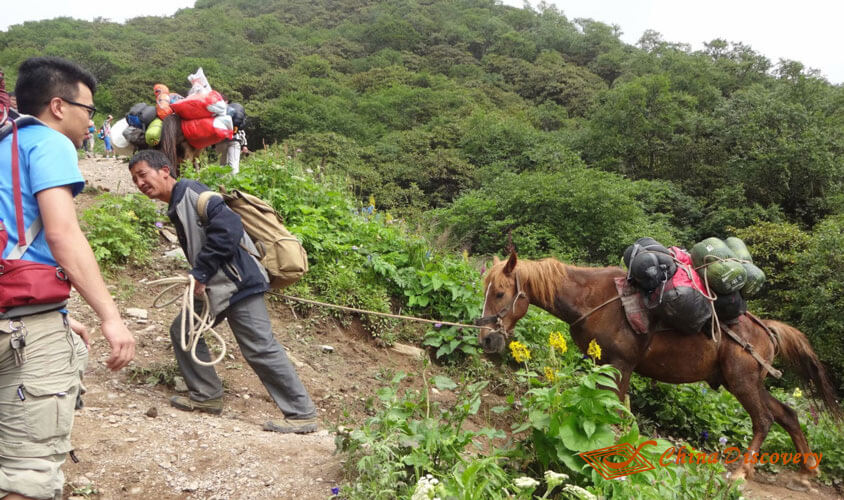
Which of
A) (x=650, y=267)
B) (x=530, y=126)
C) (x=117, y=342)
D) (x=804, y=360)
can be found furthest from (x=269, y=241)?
(x=530, y=126)

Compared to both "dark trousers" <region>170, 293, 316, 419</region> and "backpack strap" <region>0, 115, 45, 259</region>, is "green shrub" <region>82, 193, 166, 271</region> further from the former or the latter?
"backpack strap" <region>0, 115, 45, 259</region>

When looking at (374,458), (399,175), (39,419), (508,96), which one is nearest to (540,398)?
(374,458)

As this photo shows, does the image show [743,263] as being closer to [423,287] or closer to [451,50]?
[423,287]

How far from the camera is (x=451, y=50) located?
53844 mm

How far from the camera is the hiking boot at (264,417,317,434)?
144 inches

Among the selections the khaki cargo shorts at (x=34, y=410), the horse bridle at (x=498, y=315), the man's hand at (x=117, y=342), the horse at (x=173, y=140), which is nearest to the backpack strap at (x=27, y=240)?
the khaki cargo shorts at (x=34, y=410)

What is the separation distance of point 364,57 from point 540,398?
53888mm

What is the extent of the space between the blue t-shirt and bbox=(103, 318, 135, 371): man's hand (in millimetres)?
328

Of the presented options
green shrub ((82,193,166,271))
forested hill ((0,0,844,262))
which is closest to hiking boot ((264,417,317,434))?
green shrub ((82,193,166,271))

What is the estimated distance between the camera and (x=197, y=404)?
3.86 m

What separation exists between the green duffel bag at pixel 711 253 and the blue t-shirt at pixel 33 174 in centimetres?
465

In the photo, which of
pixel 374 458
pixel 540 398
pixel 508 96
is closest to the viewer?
pixel 374 458

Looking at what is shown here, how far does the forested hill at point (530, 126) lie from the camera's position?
52.7 ft

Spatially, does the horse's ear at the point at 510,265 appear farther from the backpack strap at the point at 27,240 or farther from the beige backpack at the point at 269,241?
the backpack strap at the point at 27,240
